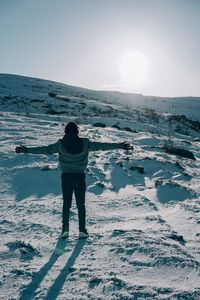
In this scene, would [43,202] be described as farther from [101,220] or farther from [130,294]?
[130,294]

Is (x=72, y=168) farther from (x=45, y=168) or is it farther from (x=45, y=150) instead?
(x=45, y=168)

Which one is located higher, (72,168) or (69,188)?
(72,168)

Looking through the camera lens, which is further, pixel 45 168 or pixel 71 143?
pixel 45 168

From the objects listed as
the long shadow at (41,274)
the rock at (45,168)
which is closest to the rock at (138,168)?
the rock at (45,168)

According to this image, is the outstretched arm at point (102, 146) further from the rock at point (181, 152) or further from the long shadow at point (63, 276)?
the rock at point (181, 152)

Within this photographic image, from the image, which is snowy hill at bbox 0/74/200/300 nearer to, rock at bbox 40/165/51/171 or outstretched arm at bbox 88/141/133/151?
rock at bbox 40/165/51/171

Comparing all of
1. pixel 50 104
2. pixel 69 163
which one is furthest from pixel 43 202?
pixel 50 104

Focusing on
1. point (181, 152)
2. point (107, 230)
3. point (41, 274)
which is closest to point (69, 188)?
point (107, 230)

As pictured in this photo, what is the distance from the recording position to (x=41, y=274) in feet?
17.3

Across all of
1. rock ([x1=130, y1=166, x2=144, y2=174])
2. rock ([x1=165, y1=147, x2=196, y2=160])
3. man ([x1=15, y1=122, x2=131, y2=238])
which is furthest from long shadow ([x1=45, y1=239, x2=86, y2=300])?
rock ([x1=165, y1=147, x2=196, y2=160])

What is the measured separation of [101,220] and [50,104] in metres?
25.6

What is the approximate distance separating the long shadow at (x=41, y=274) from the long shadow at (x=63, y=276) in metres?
0.20

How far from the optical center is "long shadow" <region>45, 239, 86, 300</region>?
186 inches

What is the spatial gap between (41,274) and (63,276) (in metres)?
0.30
